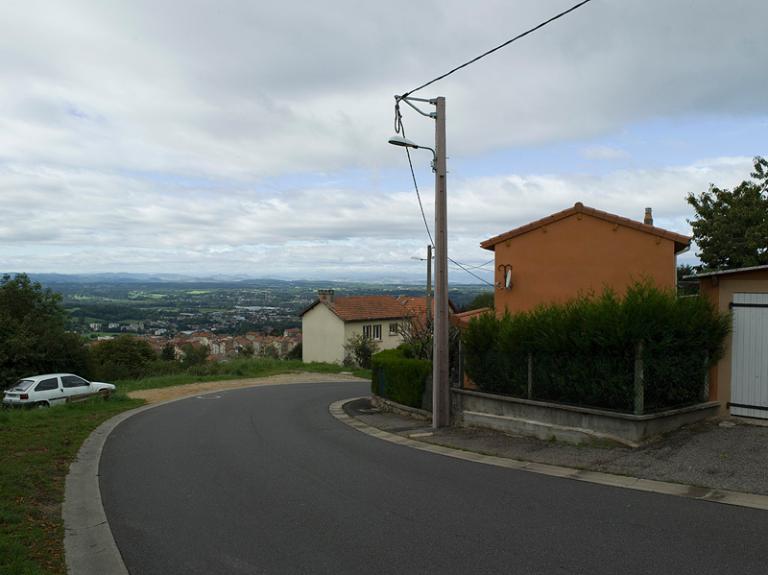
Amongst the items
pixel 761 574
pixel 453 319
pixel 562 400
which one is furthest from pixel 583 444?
pixel 453 319

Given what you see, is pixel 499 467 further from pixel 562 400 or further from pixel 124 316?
pixel 124 316

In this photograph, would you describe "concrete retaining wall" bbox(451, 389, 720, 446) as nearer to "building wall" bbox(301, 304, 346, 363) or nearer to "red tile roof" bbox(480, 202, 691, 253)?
"red tile roof" bbox(480, 202, 691, 253)

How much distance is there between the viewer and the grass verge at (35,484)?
5332mm

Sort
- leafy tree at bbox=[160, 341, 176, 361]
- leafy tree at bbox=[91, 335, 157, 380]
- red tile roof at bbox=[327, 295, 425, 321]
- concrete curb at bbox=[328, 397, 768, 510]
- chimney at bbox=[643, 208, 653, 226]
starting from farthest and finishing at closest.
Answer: leafy tree at bbox=[160, 341, 176, 361], red tile roof at bbox=[327, 295, 425, 321], leafy tree at bbox=[91, 335, 157, 380], chimney at bbox=[643, 208, 653, 226], concrete curb at bbox=[328, 397, 768, 510]

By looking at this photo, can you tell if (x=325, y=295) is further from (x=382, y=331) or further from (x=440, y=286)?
(x=440, y=286)

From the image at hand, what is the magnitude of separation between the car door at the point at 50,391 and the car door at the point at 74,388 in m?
0.20

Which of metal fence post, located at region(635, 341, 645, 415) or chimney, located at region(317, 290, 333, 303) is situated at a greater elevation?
chimney, located at region(317, 290, 333, 303)

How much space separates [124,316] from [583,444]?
289 ft

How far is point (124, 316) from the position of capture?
88312mm

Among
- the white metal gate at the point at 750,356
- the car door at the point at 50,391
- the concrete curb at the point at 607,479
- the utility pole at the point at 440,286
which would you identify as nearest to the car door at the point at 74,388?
the car door at the point at 50,391

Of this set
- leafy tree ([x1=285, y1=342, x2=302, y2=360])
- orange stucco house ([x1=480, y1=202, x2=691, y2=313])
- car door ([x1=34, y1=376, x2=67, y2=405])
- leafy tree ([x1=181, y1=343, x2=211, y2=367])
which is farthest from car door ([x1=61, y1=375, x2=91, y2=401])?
leafy tree ([x1=285, y1=342, x2=302, y2=360])

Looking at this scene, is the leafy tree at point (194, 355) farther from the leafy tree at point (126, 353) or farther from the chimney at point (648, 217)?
the chimney at point (648, 217)

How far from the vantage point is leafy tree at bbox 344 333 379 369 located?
148 ft

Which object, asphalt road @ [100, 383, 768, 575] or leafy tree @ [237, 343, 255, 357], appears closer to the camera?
asphalt road @ [100, 383, 768, 575]
